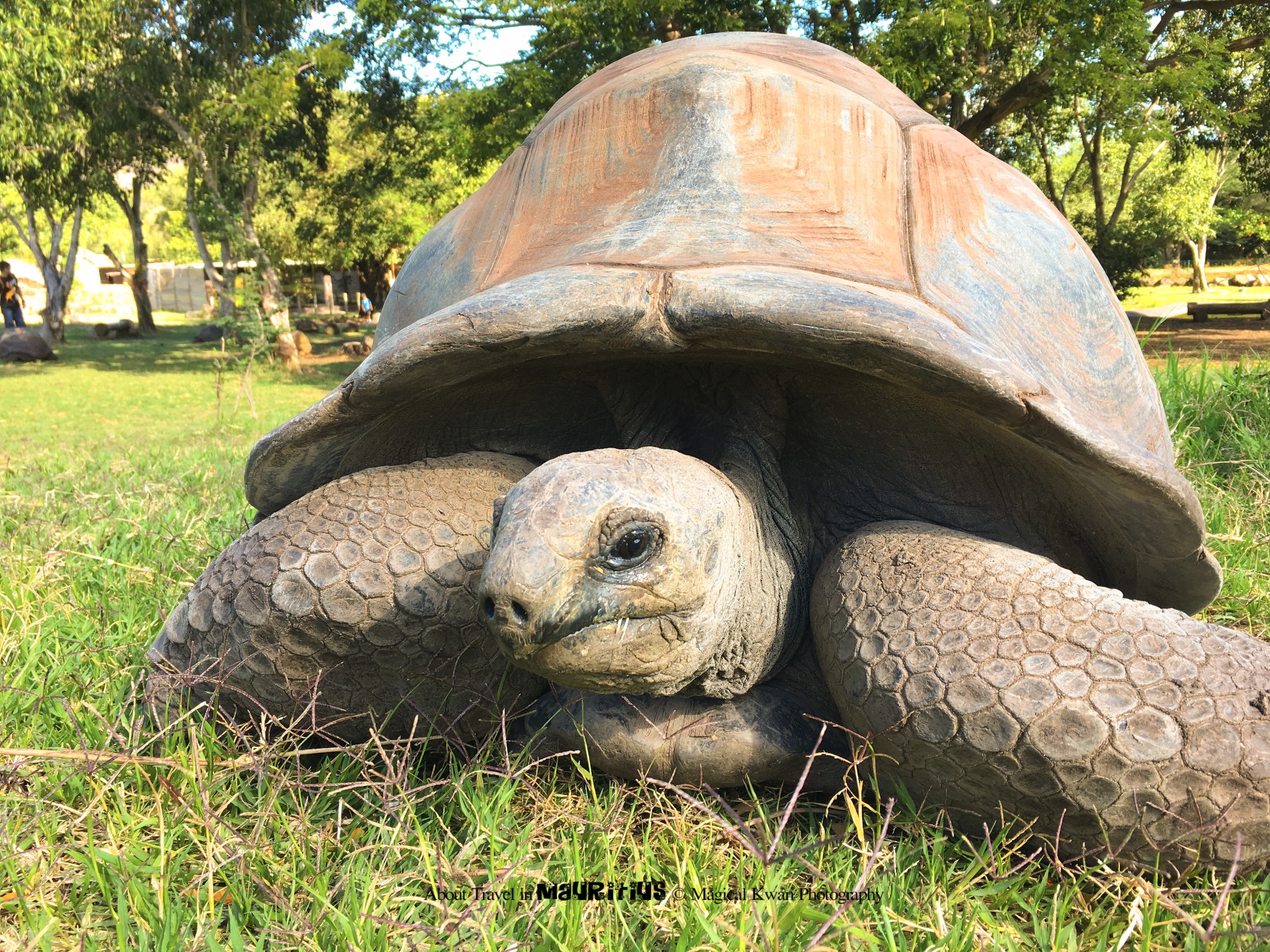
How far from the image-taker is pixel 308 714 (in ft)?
6.07

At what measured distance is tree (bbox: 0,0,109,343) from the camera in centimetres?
1110

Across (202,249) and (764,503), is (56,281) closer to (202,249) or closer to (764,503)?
(202,249)

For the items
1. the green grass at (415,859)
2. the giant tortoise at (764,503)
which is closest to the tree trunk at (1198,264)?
the giant tortoise at (764,503)

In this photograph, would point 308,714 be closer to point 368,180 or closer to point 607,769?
point 607,769

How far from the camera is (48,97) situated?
1199cm

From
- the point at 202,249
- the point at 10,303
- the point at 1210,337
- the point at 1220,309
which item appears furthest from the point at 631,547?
the point at 10,303

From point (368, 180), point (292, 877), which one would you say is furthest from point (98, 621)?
point (368, 180)

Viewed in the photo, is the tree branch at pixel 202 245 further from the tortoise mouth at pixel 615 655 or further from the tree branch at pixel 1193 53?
the tortoise mouth at pixel 615 655

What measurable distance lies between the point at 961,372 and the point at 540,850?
3.44 ft

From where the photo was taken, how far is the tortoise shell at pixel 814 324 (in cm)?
165

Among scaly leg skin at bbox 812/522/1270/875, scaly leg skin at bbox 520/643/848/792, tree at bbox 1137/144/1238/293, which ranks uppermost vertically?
tree at bbox 1137/144/1238/293

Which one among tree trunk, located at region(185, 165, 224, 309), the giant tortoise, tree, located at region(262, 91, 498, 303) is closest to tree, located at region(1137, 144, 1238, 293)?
tree, located at region(262, 91, 498, 303)

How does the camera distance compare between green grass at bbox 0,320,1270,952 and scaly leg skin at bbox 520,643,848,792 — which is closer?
green grass at bbox 0,320,1270,952

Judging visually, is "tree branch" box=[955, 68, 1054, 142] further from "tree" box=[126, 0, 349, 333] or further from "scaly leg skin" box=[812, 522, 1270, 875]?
"scaly leg skin" box=[812, 522, 1270, 875]
